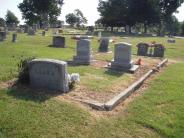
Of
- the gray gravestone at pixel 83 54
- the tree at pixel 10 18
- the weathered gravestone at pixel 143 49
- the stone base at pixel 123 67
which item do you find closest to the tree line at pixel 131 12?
the tree at pixel 10 18

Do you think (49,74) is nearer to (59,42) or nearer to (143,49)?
(143,49)

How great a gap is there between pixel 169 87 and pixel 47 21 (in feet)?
195

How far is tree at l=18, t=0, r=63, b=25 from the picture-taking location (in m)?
63.5

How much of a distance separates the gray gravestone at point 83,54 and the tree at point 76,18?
78.1 meters

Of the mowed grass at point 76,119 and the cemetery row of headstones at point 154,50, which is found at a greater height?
the cemetery row of headstones at point 154,50

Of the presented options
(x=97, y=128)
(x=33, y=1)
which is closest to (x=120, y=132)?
(x=97, y=128)

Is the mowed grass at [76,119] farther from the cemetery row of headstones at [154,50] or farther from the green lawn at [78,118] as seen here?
the cemetery row of headstones at [154,50]

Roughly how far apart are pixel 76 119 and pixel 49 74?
7.52 ft

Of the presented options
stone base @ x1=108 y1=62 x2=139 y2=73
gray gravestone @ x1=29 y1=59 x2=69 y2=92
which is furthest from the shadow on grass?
stone base @ x1=108 y1=62 x2=139 y2=73

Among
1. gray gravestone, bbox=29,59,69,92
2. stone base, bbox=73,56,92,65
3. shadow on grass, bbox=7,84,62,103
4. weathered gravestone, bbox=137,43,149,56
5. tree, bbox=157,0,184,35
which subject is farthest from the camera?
tree, bbox=157,0,184,35

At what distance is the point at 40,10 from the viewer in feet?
213

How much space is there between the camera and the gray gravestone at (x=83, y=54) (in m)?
15.7

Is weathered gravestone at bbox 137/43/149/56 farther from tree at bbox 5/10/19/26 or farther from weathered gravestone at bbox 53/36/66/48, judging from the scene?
tree at bbox 5/10/19/26

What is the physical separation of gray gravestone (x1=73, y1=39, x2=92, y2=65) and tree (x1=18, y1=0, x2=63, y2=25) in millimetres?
48633
